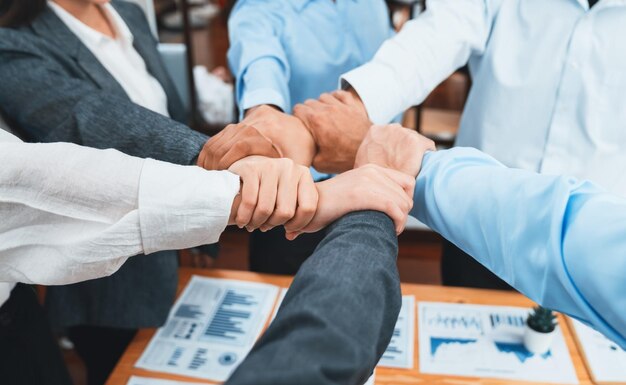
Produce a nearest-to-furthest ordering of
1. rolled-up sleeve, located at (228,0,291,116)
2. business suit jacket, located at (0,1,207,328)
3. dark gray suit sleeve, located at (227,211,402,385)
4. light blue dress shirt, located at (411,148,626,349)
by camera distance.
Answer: dark gray suit sleeve, located at (227,211,402,385) → light blue dress shirt, located at (411,148,626,349) → business suit jacket, located at (0,1,207,328) → rolled-up sleeve, located at (228,0,291,116)

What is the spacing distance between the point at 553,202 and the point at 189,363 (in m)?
0.89

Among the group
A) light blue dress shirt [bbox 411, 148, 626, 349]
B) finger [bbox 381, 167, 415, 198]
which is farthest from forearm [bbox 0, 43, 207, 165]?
light blue dress shirt [bbox 411, 148, 626, 349]

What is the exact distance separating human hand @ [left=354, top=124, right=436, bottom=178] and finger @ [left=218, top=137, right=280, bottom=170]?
188 mm

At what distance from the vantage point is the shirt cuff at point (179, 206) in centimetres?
76

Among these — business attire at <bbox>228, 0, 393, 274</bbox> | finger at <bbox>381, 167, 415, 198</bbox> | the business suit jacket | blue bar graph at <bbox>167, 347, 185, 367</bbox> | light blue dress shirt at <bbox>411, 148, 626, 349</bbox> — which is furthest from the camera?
business attire at <bbox>228, 0, 393, 274</bbox>

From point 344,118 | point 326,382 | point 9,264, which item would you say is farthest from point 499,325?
point 9,264

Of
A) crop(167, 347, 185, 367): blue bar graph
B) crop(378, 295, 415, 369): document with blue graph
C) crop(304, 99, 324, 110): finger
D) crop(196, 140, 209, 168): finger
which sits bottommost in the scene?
crop(167, 347, 185, 367): blue bar graph

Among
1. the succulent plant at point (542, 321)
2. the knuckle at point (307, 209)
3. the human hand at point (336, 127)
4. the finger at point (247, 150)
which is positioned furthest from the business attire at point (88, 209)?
the succulent plant at point (542, 321)

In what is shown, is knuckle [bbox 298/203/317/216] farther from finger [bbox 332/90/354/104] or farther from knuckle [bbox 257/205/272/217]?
finger [bbox 332/90/354/104]

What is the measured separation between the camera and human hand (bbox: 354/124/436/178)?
41.7 inches

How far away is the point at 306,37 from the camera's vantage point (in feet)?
5.19

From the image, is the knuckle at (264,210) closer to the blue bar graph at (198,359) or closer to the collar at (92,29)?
the blue bar graph at (198,359)

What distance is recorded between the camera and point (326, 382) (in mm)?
516

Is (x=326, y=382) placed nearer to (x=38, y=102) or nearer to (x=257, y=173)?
(x=257, y=173)
